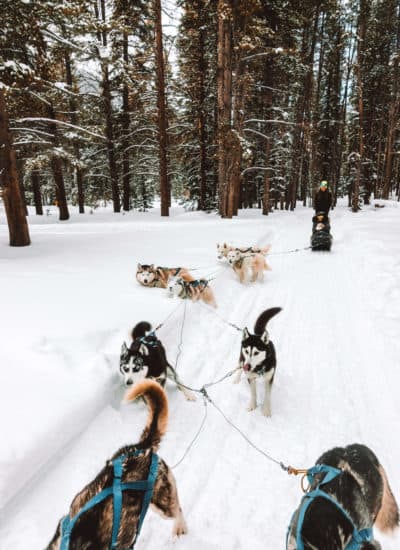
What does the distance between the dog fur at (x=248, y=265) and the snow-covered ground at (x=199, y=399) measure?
368mm

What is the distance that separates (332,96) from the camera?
85.2 ft

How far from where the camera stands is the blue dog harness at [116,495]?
146 cm

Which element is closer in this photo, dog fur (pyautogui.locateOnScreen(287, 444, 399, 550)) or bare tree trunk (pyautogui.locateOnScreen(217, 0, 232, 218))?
dog fur (pyautogui.locateOnScreen(287, 444, 399, 550))

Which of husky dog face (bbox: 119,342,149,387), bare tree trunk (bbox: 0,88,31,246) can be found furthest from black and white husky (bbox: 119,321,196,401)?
bare tree trunk (bbox: 0,88,31,246)

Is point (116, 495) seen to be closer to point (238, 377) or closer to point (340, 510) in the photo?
point (340, 510)

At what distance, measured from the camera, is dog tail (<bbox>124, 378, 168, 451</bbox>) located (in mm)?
1917

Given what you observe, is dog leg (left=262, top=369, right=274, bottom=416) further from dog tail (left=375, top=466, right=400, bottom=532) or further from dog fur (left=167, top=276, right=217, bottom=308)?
dog fur (left=167, top=276, right=217, bottom=308)

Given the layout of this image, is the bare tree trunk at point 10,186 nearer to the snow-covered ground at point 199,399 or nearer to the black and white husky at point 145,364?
the snow-covered ground at point 199,399

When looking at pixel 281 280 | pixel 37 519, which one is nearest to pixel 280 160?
pixel 281 280

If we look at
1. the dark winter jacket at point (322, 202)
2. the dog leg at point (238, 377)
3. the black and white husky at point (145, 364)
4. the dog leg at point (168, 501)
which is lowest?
the dog leg at point (238, 377)

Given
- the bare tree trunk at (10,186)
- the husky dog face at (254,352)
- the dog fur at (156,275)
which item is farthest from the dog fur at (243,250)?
the bare tree trunk at (10,186)

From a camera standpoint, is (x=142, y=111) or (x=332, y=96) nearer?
(x=142, y=111)

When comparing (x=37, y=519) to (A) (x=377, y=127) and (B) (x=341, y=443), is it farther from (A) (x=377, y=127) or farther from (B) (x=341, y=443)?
(A) (x=377, y=127)

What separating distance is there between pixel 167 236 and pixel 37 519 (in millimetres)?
9254
